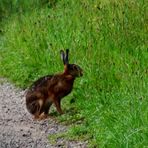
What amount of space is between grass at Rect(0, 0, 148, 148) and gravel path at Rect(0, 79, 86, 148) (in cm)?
21

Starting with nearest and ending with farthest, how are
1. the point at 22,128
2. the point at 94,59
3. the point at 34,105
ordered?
the point at 22,128, the point at 34,105, the point at 94,59

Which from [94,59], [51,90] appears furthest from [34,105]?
[94,59]

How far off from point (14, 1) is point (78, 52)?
641 cm

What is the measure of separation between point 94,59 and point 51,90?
115cm

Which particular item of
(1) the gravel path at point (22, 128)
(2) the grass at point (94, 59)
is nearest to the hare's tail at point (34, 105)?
(1) the gravel path at point (22, 128)

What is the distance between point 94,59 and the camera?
32.7ft

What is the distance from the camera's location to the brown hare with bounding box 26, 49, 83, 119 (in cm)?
901

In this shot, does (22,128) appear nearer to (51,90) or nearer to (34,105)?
(34,105)

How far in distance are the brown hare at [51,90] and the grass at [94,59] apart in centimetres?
28

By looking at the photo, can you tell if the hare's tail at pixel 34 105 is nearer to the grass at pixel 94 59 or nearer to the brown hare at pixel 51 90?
the brown hare at pixel 51 90

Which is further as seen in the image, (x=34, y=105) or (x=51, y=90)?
(x=34, y=105)

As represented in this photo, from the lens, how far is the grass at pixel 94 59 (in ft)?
24.2

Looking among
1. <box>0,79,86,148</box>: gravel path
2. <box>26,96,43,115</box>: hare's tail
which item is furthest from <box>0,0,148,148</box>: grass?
<box>26,96,43,115</box>: hare's tail

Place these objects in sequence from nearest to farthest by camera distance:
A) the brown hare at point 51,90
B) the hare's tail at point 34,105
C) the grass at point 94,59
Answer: the grass at point 94,59 → the brown hare at point 51,90 → the hare's tail at point 34,105
